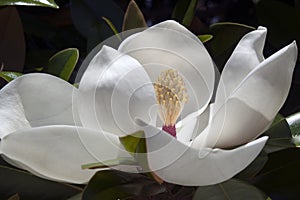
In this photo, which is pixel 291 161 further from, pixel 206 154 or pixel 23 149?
pixel 23 149

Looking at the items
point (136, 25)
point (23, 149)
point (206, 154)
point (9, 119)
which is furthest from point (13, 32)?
point (206, 154)

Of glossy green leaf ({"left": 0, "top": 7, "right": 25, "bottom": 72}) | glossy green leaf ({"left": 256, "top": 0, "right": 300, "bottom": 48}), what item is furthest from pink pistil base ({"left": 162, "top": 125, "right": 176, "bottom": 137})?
glossy green leaf ({"left": 256, "top": 0, "right": 300, "bottom": 48})

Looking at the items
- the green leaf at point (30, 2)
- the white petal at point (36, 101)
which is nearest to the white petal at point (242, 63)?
the white petal at point (36, 101)

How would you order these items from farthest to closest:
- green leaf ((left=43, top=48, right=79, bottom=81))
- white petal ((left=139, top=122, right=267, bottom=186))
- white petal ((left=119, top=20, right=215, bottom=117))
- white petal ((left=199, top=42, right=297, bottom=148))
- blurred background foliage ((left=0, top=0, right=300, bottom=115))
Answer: blurred background foliage ((left=0, top=0, right=300, bottom=115)), green leaf ((left=43, top=48, right=79, bottom=81)), white petal ((left=119, top=20, right=215, bottom=117)), white petal ((left=199, top=42, right=297, bottom=148)), white petal ((left=139, top=122, right=267, bottom=186))

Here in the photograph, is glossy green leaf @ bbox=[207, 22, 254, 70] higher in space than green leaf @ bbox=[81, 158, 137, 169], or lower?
lower

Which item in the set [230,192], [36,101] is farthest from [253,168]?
[36,101]

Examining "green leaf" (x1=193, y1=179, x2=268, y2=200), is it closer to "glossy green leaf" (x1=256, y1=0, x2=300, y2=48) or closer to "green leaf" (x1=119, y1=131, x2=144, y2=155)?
"green leaf" (x1=119, y1=131, x2=144, y2=155)

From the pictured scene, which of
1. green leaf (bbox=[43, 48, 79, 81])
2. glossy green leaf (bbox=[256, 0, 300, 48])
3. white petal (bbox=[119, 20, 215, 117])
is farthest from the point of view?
glossy green leaf (bbox=[256, 0, 300, 48])

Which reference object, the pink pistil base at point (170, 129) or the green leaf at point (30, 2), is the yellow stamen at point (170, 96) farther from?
the green leaf at point (30, 2)
